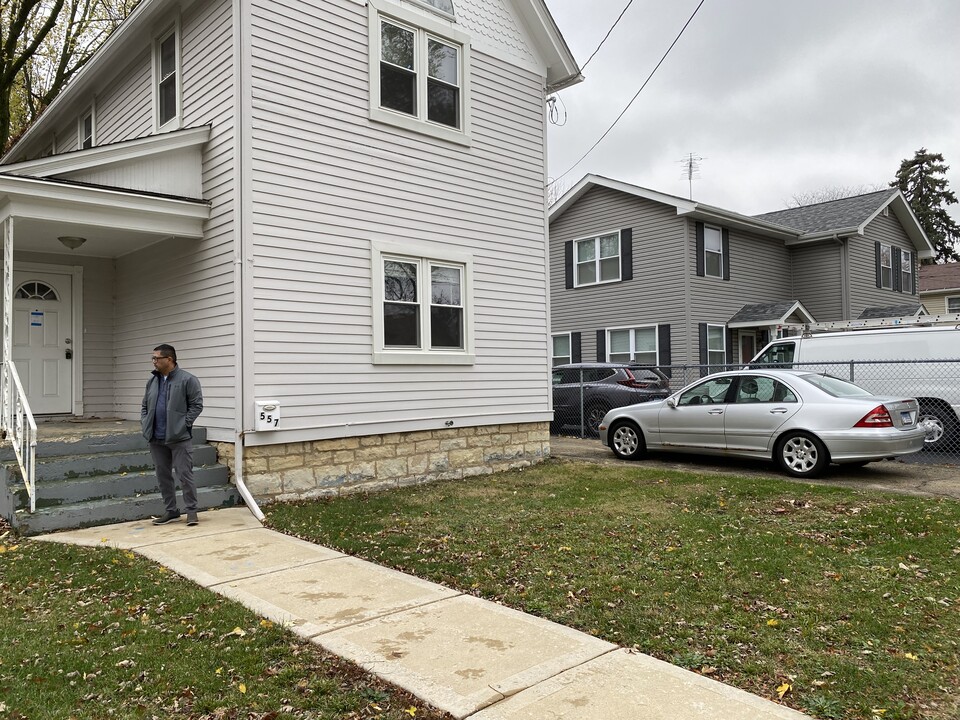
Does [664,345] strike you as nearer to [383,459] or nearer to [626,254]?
[626,254]

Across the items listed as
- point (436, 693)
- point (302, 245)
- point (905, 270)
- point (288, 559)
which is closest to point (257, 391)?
point (302, 245)

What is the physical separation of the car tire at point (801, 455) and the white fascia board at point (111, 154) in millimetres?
8661

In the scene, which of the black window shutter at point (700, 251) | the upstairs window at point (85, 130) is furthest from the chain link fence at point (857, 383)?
the upstairs window at point (85, 130)

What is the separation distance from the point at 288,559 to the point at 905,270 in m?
26.8

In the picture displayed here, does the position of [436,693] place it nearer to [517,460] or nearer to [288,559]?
[288,559]

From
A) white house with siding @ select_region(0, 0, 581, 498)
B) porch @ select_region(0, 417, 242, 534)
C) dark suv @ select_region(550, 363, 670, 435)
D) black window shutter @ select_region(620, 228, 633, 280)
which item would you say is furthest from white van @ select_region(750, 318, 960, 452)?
porch @ select_region(0, 417, 242, 534)

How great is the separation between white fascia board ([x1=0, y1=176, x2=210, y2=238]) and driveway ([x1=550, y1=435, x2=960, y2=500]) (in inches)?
281

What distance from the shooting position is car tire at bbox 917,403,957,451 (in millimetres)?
11867

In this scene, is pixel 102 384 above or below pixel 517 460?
above

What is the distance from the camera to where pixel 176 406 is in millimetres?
7012

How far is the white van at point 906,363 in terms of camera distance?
11.9m

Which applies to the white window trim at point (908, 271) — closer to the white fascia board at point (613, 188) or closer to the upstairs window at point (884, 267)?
the upstairs window at point (884, 267)

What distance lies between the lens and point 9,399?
8008mm

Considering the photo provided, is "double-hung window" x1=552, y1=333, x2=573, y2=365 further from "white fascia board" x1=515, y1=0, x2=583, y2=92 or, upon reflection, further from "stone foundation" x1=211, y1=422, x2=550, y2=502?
"white fascia board" x1=515, y1=0, x2=583, y2=92
